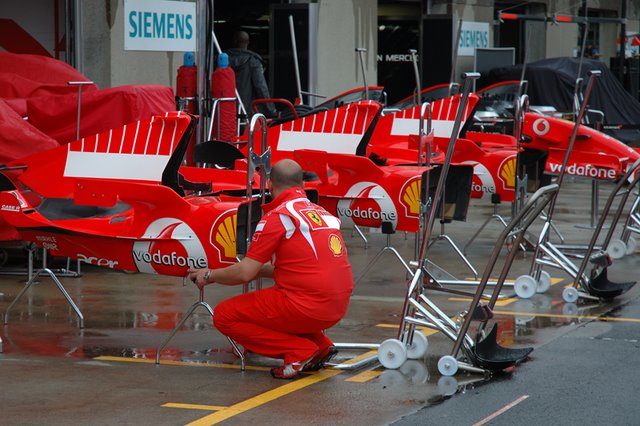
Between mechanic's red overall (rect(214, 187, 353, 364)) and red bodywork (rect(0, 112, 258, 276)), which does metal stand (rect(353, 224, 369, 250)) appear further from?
mechanic's red overall (rect(214, 187, 353, 364))

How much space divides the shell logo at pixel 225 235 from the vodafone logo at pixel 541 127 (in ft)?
21.6

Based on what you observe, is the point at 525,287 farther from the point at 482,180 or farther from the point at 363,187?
the point at 482,180

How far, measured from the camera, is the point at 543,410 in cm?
702

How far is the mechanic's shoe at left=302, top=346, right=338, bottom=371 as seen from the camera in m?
7.71

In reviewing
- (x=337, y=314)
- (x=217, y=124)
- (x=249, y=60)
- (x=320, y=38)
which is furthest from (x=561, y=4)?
(x=337, y=314)

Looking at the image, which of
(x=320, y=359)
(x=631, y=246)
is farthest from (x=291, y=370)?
(x=631, y=246)

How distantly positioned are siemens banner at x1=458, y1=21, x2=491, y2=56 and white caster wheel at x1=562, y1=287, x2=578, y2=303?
1633 centimetres

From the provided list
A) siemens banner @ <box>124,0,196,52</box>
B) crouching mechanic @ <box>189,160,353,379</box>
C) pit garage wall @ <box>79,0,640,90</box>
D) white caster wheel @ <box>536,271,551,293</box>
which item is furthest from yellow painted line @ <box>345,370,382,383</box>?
siemens banner @ <box>124,0,196,52</box>

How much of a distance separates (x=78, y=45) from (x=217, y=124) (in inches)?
118

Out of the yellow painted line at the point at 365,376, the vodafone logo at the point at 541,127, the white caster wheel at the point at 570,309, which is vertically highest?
the vodafone logo at the point at 541,127

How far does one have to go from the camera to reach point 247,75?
17672mm

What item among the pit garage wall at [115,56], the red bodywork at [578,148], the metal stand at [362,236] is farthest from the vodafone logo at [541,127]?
the pit garage wall at [115,56]

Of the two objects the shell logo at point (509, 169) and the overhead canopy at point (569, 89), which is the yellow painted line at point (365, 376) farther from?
the overhead canopy at point (569, 89)

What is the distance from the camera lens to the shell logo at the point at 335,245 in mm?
7648
